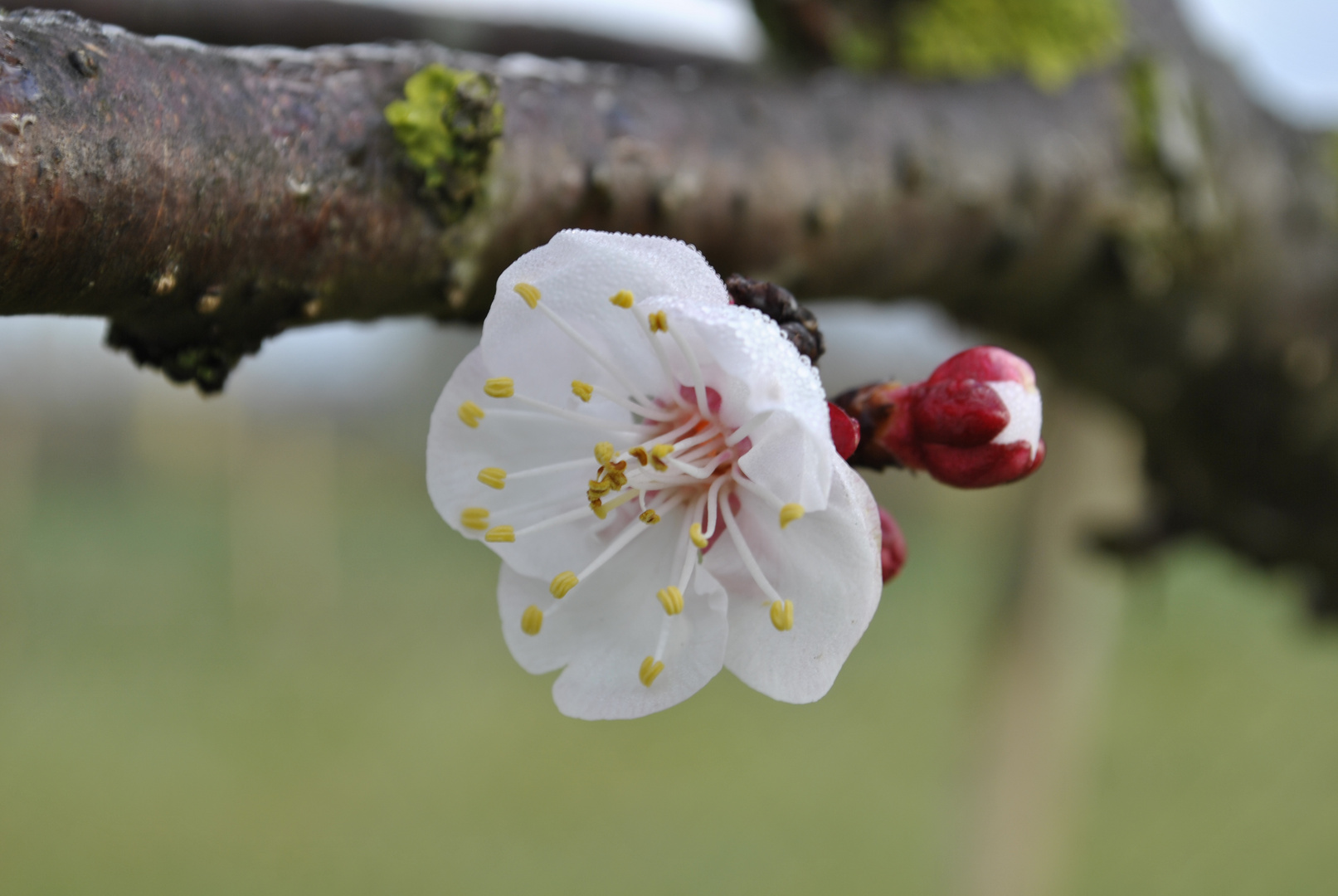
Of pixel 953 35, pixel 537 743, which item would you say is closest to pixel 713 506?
pixel 953 35

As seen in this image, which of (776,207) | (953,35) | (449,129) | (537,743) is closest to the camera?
(449,129)

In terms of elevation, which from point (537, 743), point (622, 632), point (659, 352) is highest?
point (659, 352)

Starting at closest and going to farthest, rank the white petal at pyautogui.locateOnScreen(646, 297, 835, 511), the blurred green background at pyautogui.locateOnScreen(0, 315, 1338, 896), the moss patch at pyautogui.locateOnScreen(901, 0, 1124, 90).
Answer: the white petal at pyautogui.locateOnScreen(646, 297, 835, 511), the moss patch at pyautogui.locateOnScreen(901, 0, 1124, 90), the blurred green background at pyautogui.locateOnScreen(0, 315, 1338, 896)

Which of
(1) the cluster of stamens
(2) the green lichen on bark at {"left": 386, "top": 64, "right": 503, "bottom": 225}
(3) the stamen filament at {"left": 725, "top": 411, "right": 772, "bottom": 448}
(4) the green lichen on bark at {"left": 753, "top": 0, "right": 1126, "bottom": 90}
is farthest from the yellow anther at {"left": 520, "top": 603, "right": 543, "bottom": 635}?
(4) the green lichen on bark at {"left": 753, "top": 0, "right": 1126, "bottom": 90}

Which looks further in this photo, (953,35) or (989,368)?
(953,35)

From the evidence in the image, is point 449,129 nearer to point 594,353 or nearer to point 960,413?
point 594,353

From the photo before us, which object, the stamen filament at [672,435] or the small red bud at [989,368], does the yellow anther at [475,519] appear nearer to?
the stamen filament at [672,435]

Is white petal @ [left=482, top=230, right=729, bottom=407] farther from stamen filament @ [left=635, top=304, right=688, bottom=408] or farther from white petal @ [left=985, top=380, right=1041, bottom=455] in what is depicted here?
white petal @ [left=985, top=380, right=1041, bottom=455]
